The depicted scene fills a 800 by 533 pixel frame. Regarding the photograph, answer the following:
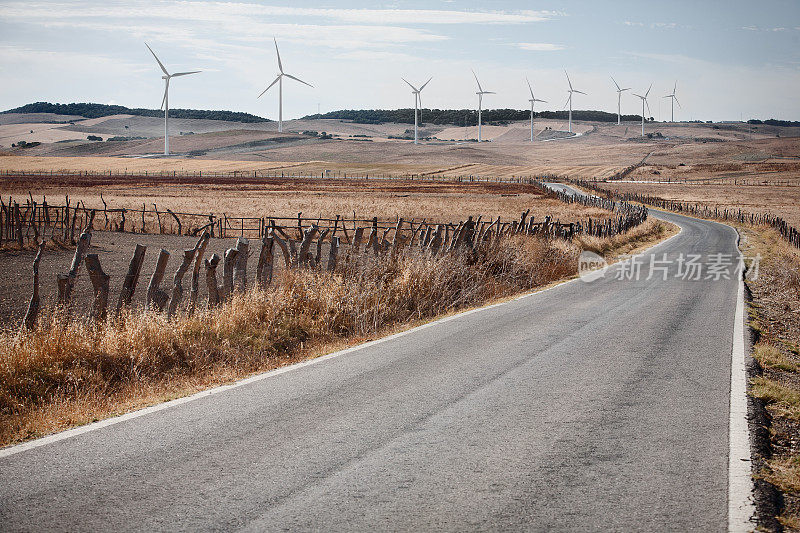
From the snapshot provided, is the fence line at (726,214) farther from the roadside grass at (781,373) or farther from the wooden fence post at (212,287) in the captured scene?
the wooden fence post at (212,287)

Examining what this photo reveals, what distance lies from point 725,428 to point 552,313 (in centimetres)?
756

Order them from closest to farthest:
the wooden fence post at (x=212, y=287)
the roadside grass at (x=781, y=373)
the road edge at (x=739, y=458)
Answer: the road edge at (x=739, y=458)
the roadside grass at (x=781, y=373)
the wooden fence post at (x=212, y=287)

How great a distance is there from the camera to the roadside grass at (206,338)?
7.61 m

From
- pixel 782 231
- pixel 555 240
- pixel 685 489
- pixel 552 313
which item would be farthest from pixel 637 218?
pixel 685 489

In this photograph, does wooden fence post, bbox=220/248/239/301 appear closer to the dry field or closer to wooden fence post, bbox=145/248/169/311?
wooden fence post, bbox=145/248/169/311

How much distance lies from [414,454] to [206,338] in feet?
15.6

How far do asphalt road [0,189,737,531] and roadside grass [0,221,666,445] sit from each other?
3.03ft

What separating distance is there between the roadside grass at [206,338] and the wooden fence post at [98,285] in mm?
248

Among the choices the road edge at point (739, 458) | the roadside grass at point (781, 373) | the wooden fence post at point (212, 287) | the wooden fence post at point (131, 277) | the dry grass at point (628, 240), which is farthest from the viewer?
the dry grass at point (628, 240)

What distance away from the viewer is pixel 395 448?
6078mm

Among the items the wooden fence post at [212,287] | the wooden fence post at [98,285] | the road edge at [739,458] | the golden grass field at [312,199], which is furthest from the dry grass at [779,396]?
the golden grass field at [312,199]

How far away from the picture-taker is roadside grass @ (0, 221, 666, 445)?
25.0 ft

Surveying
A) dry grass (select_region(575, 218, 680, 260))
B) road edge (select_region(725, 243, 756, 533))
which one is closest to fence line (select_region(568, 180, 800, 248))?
dry grass (select_region(575, 218, 680, 260))

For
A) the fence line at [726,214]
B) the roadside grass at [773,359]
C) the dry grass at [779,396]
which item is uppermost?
the dry grass at [779,396]
